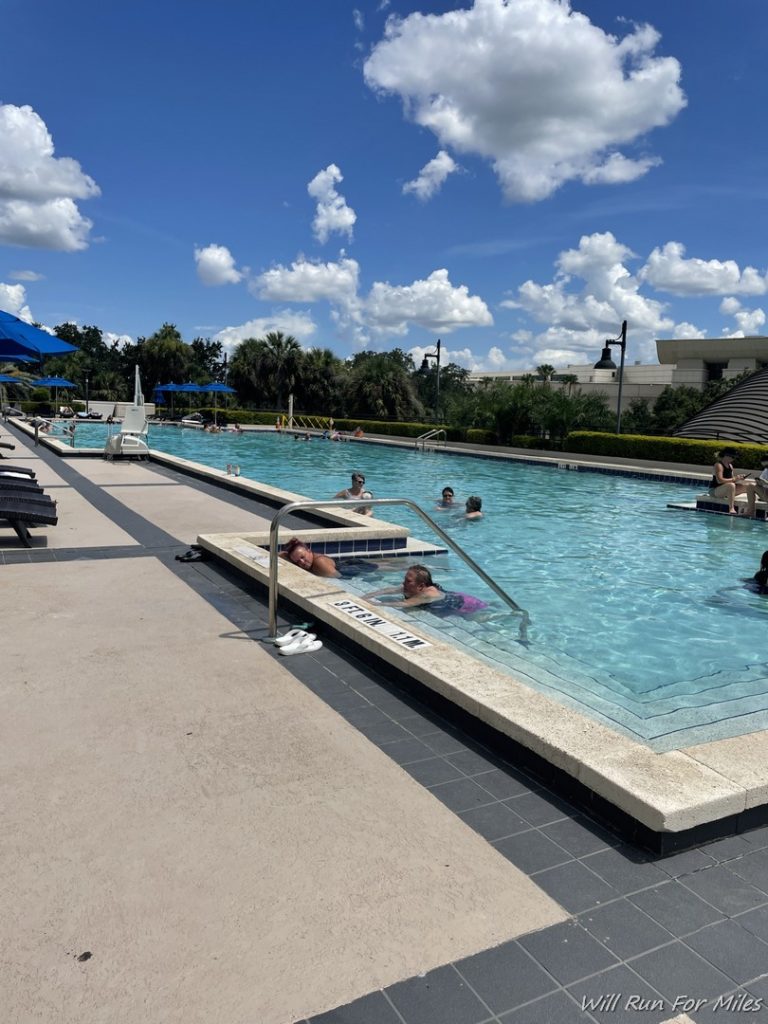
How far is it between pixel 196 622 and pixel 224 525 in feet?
13.7

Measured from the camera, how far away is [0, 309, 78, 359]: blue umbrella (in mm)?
9969

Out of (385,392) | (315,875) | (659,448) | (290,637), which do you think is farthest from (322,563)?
(385,392)

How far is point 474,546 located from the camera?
34.8ft

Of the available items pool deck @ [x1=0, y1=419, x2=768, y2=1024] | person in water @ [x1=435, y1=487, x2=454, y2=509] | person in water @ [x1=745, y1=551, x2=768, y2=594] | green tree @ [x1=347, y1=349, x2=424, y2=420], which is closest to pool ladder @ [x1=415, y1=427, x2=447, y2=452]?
green tree @ [x1=347, y1=349, x2=424, y2=420]

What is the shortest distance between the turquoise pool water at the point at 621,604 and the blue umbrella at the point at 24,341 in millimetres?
5956

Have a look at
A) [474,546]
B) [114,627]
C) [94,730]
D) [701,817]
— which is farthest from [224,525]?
[701,817]

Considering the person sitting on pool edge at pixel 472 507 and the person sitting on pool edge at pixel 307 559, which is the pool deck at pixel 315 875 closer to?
the person sitting on pool edge at pixel 307 559

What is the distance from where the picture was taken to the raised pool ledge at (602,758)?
266 centimetres

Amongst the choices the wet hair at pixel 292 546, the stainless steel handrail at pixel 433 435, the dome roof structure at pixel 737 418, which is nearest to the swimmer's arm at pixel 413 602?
Answer: the wet hair at pixel 292 546

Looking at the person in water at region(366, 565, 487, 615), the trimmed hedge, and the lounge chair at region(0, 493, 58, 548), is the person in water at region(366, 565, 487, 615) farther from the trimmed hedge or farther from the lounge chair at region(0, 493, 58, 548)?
the trimmed hedge

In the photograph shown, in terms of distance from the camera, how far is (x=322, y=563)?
7562 millimetres

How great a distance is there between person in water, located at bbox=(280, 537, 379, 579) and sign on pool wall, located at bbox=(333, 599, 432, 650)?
176 centimetres

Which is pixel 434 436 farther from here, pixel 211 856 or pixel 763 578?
pixel 211 856

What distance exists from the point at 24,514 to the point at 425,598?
400 centimetres
